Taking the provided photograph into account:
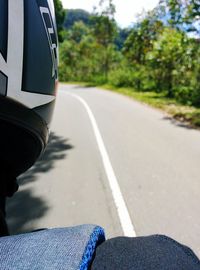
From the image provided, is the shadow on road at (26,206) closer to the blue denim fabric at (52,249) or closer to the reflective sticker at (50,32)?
the reflective sticker at (50,32)

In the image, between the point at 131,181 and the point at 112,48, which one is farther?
the point at 112,48

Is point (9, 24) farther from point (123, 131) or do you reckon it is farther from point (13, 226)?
point (123, 131)

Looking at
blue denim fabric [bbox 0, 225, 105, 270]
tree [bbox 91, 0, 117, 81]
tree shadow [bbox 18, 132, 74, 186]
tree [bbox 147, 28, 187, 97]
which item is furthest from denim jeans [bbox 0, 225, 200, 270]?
tree [bbox 91, 0, 117, 81]

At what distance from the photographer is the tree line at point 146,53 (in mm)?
11905

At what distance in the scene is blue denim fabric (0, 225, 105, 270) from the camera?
582 mm

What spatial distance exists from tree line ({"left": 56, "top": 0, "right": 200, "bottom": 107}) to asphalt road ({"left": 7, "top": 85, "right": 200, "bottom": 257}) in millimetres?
2030

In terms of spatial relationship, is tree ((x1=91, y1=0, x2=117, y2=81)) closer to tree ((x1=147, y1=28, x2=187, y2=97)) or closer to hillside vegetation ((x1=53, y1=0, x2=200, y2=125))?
hillside vegetation ((x1=53, y1=0, x2=200, y2=125))

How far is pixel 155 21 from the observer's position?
24.5m

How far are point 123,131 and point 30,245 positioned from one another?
8515 mm

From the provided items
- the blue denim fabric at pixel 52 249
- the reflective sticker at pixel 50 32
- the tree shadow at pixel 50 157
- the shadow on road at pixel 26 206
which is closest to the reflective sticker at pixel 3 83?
the reflective sticker at pixel 50 32

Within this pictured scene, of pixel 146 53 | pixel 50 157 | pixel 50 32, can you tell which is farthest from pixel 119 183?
pixel 146 53

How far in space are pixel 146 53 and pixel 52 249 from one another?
24.9 m

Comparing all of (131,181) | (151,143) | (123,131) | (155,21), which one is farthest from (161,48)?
(131,181)

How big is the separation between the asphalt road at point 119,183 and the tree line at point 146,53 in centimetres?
203
